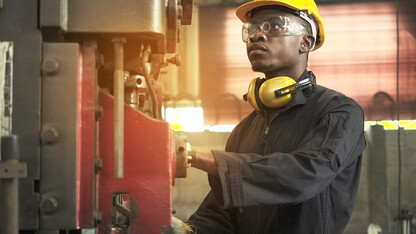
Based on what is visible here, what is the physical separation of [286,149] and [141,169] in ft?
3.64

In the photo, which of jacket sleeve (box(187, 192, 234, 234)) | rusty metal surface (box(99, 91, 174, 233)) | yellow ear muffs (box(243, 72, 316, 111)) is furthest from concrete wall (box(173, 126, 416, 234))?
rusty metal surface (box(99, 91, 174, 233))

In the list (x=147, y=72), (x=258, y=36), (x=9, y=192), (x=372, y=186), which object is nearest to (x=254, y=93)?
(x=258, y=36)

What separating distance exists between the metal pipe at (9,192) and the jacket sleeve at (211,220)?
1398mm

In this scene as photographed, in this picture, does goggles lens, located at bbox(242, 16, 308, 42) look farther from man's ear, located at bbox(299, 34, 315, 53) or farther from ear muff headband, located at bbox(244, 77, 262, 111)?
ear muff headband, located at bbox(244, 77, 262, 111)

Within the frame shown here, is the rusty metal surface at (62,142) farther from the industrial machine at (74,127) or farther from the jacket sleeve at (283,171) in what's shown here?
the jacket sleeve at (283,171)

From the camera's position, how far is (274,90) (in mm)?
2465

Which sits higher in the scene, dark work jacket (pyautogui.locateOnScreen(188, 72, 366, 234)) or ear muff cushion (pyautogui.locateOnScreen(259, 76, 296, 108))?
ear muff cushion (pyautogui.locateOnScreen(259, 76, 296, 108))

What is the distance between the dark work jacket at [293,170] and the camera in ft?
5.89

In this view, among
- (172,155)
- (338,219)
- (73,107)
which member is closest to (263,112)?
(338,219)

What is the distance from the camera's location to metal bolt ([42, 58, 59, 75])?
1313 mm

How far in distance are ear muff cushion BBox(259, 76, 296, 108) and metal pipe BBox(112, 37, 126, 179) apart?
1175mm

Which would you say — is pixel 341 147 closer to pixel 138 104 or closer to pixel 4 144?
pixel 138 104

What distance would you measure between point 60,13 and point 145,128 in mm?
352

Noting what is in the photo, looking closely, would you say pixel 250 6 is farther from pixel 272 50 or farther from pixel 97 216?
pixel 97 216
